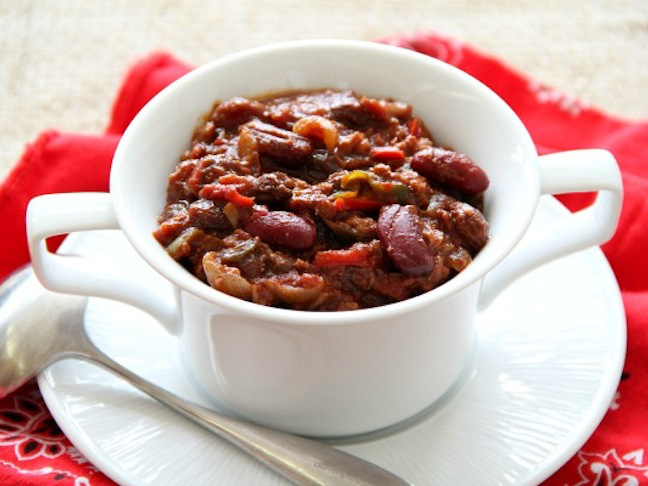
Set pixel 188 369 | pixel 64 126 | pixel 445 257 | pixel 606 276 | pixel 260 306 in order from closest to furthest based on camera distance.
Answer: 1. pixel 260 306
2. pixel 445 257
3. pixel 188 369
4. pixel 606 276
5. pixel 64 126

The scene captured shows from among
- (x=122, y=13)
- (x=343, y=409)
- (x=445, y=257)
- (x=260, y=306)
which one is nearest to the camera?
(x=260, y=306)

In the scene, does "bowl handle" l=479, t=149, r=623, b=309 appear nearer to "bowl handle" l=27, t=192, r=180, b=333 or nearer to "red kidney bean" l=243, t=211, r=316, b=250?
"red kidney bean" l=243, t=211, r=316, b=250

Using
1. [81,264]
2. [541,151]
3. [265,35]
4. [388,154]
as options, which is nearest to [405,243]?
[388,154]

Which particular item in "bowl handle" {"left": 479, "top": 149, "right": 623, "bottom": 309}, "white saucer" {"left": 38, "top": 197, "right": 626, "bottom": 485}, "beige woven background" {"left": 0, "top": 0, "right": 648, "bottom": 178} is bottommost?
"white saucer" {"left": 38, "top": 197, "right": 626, "bottom": 485}

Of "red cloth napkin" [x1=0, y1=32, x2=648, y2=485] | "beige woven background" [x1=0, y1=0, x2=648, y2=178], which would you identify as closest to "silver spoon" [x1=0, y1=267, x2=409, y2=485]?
"red cloth napkin" [x1=0, y1=32, x2=648, y2=485]

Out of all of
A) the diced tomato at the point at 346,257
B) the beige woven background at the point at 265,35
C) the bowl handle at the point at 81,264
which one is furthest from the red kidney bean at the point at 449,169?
the beige woven background at the point at 265,35

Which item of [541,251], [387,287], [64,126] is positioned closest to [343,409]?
[387,287]

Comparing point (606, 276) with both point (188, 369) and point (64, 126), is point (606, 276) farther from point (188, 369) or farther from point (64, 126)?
point (64, 126)

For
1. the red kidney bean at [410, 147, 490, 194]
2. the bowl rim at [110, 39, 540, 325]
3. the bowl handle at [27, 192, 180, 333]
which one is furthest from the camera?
the red kidney bean at [410, 147, 490, 194]
